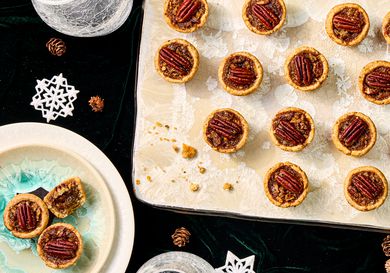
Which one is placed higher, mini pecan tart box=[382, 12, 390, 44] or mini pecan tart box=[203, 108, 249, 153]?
mini pecan tart box=[382, 12, 390, 44]

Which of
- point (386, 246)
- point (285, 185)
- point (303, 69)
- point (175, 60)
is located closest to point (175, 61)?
point (175, 60)

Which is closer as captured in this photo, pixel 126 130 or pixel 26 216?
pixel 26 216

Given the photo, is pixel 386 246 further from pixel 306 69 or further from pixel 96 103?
pixel 96 103

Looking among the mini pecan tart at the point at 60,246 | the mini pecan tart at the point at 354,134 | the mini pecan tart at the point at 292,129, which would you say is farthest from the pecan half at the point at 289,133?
the mini pecan tart at the point at 60,246

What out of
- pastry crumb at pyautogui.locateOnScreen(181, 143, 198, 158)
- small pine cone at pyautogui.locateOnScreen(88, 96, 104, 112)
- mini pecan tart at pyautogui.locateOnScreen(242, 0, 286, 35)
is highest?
mini pecan tart at pyautogui.locateOnScreen(242, 0, 286, 35)

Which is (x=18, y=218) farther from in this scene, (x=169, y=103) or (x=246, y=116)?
(x=246, y=116)

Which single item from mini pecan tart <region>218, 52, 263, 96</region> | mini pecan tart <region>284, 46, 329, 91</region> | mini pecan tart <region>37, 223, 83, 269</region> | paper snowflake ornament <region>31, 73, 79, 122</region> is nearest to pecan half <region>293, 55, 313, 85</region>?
mini pecan tart <region>284, 46, 329, 91</region>

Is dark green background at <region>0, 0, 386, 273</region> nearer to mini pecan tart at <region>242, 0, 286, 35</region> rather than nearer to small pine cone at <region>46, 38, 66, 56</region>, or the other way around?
small pine cone at <region>46, 38, 66, 56</region>
